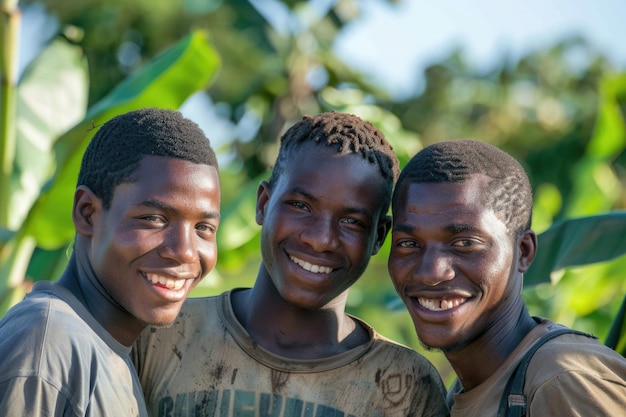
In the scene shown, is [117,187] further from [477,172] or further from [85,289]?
[477,172]

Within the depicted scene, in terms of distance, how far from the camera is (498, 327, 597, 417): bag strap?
9.59ft

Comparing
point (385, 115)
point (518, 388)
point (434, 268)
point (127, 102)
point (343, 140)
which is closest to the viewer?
point (518, 388)

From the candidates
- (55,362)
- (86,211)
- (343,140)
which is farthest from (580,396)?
(86,211)

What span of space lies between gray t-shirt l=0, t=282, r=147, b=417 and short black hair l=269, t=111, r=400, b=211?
1.17 m

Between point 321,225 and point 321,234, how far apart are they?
0.04 m

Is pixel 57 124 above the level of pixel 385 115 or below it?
→ below

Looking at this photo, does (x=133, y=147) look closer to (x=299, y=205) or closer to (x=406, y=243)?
(x=299, y=205)

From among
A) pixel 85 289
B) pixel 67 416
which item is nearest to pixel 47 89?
pixel 85 289

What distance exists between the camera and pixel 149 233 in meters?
3.00

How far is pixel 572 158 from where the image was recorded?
57.9 ft

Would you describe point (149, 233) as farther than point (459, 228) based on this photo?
No

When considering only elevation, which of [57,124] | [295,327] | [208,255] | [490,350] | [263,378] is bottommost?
[57,124]

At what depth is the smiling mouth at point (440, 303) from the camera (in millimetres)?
3326

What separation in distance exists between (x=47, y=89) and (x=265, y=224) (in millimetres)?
3268
